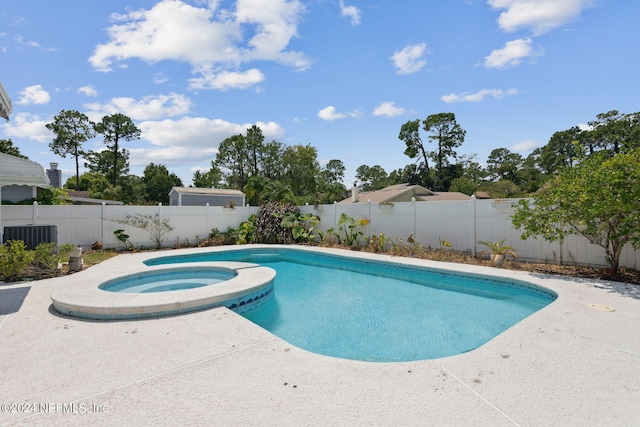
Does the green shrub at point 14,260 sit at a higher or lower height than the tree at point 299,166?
lower

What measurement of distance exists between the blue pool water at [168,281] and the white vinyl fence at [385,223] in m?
6.27

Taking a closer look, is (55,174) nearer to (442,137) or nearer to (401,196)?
(401,196)

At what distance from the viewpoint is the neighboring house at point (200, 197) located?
23.1m

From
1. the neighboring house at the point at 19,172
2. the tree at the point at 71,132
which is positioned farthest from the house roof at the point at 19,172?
the tree at the point at 71,132

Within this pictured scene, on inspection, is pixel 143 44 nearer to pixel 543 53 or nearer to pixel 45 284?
pixel 45 284

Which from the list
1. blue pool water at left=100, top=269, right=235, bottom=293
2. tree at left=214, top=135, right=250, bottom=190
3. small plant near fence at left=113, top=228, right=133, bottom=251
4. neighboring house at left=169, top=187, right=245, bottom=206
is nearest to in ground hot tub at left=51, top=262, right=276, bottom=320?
blue pool water at left=100, top=269, right=235, bottom=293

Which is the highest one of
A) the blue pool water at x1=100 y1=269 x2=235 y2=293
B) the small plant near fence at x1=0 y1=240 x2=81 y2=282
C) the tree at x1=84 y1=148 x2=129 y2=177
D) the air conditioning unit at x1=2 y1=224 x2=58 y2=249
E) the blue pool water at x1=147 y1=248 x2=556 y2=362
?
the tree at x1=84 y1=148 x2=129 y2=177

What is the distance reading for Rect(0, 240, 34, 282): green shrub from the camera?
686 cm

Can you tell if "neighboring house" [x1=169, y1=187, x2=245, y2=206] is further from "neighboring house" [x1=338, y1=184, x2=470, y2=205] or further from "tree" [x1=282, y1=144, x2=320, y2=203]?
"tree" [x1=282, y1=144, x2=320, y2=203]

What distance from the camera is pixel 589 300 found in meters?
5.36

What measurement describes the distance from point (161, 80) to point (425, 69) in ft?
32.9

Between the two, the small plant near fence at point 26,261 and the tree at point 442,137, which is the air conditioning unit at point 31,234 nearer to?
the small plant near fence at point 26,261

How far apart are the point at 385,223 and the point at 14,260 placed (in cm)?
1093

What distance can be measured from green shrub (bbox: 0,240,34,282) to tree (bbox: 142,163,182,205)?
30.1 m
